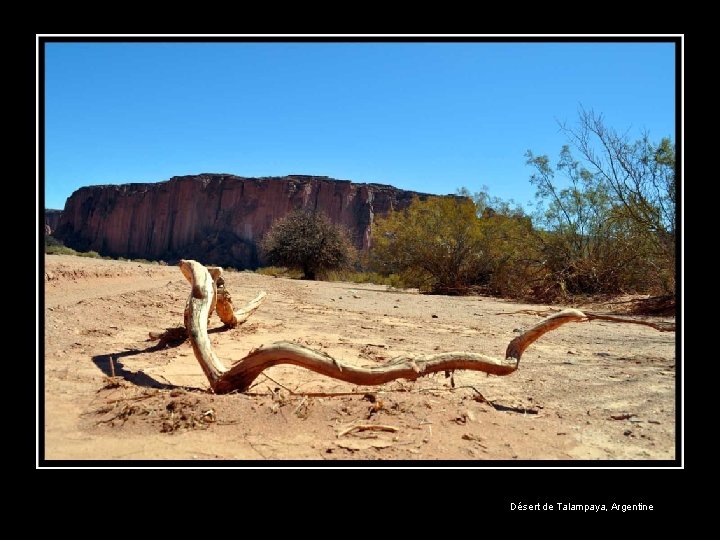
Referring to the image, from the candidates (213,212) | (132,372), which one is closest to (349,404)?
(132,372)

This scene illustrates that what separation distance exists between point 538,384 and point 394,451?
2220 millimetres

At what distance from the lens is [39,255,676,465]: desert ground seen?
3.13 meters

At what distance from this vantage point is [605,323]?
9602 millimetres

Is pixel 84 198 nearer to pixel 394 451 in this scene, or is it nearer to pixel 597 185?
pixel 597 185

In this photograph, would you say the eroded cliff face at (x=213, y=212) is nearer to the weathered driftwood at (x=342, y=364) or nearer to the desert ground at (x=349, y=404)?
the desert ground at (x=349, y=404)

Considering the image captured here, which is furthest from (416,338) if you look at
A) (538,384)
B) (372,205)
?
(372,205)

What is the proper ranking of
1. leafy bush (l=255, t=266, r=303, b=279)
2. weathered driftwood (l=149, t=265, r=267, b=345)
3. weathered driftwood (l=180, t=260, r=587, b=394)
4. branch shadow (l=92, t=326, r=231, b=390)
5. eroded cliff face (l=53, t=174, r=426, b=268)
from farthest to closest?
eroded cliff face (l=53, t=174, r=426, b=268)
leafy bush (l=255, t=266, r=303, b=279)
weathered driftwood (l=149, t=265, r=267, b=345)
branch shadow (l=92, t=326, r=231, b=390)
weathered driftwood (l=180, t=260, r=587, b=394)

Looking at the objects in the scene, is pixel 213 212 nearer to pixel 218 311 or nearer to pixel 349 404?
pixel 218 311

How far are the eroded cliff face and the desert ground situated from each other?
224 feet

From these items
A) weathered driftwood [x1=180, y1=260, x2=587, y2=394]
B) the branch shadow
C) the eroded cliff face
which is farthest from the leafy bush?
the eroded cliff face

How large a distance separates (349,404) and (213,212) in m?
81.8

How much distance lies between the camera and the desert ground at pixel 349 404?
313 centimetres

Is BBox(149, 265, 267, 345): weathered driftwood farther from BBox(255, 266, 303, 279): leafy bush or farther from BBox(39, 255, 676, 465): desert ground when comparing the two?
BBox(255, 266, 303, 279): leafy bush

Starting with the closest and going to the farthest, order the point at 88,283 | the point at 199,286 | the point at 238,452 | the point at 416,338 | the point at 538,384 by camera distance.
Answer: the point at 238,452 → the point at 538,384 → the point at 199,286 → the point at 416,338 → the point at 88,283
